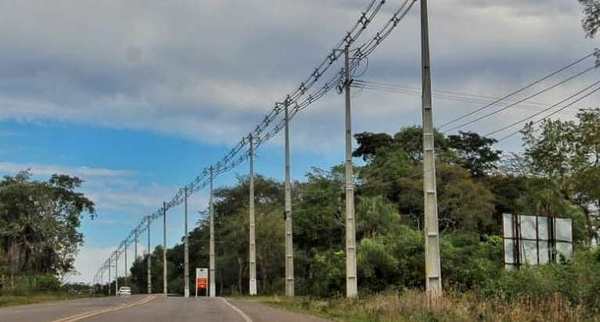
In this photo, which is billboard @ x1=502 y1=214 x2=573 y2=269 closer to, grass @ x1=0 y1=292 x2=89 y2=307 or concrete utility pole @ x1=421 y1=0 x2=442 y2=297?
concrete utility pole @ x1=421 y1=0 x2=442 y2=297

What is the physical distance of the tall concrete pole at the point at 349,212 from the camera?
37844mm

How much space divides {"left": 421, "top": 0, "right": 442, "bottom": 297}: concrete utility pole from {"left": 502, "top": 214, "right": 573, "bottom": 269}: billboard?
9.01ft

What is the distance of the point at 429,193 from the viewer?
26281mm

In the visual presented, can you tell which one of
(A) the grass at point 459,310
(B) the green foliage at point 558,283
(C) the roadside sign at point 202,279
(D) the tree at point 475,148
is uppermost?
(D) the tree at point 475,148

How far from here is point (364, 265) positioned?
4881cm

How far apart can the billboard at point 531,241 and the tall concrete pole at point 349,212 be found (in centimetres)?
1039

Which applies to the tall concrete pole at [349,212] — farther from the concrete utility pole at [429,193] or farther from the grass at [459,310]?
the concrete utility pole at [429,193]

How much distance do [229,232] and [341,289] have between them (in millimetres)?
47383

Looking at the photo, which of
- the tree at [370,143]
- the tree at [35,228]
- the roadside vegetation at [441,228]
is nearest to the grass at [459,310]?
the roadside vegetation at [441,228]

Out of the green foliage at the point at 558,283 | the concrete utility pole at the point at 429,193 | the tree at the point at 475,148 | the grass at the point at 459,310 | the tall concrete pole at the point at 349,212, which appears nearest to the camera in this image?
the grass at the point at 459,310

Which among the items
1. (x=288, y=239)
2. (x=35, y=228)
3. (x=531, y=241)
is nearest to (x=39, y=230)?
(x=35, y=228)

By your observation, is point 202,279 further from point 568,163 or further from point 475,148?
point 568,163

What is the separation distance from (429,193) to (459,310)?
517cm

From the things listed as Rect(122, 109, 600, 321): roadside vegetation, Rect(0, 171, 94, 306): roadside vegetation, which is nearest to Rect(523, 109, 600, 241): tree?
Rect(122, 109, 600, 321): roadside vegetation
